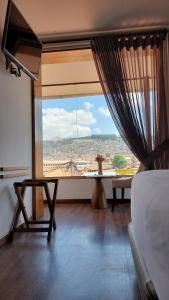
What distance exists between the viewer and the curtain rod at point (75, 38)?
348 cm

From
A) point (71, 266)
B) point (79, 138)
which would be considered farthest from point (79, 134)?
point (71, 266)

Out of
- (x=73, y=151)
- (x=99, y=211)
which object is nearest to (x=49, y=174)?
(x=73, y=151)

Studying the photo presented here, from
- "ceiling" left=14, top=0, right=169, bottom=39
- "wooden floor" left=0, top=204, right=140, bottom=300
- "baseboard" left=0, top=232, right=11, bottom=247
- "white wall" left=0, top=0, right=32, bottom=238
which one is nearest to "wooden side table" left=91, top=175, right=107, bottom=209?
"wooden floor" left=0, top=204, right=140, bottom=300

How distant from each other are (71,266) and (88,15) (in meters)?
2.91

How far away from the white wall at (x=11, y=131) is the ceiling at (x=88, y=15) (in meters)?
0.46

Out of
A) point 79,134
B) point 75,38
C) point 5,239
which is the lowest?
point 5,239

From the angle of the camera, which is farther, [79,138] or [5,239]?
[79,138]

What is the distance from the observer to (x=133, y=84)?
3385 mm

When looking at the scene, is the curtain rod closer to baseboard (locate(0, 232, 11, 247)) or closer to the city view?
the city view

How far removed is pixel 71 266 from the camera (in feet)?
6.75

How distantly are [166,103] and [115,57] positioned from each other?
3.11 feet

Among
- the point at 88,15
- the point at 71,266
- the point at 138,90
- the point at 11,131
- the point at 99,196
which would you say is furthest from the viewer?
the point at 99,196

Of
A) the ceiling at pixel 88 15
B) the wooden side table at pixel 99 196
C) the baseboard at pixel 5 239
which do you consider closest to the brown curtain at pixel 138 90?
the ceiling at pixel 88 15

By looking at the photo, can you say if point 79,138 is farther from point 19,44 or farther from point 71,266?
point 71,266
